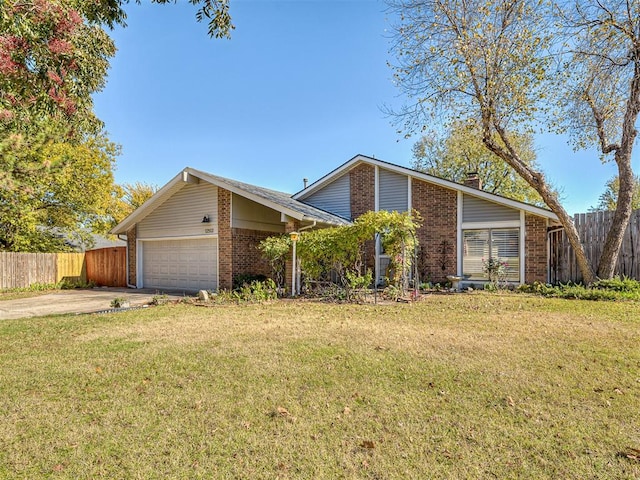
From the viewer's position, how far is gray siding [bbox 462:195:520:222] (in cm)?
1249

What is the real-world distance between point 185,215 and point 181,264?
80.5 inches

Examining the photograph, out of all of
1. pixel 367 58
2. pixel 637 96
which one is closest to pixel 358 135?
pixel 367 58

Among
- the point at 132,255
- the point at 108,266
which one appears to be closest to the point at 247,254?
the point at 132,255

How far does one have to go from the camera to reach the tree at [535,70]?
10.9 metres

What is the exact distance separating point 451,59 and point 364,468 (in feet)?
41.3

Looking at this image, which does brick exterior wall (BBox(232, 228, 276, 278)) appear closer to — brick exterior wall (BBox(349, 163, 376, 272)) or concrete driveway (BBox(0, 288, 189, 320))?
concrete driveway (BBox(0, 288, 189, 320))

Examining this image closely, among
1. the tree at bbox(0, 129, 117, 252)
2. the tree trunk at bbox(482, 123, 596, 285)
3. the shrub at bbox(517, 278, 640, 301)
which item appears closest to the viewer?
the shrub at bbox(517, 278, 640, 301)

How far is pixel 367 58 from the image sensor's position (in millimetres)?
13164

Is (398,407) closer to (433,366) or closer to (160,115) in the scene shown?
(433,366)

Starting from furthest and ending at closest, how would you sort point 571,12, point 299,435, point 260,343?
point 571,12 → point 260,343 → point 299,435

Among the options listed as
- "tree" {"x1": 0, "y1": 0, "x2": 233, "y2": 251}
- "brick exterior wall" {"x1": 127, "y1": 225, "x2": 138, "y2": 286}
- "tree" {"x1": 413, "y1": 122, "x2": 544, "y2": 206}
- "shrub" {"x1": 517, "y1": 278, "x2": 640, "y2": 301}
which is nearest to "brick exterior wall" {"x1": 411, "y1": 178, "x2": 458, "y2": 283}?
"shrub" {"x1": 517, "y1": 278, "x2": 640, "y2": 301}

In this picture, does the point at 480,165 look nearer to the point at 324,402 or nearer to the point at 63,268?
the point at 63,268

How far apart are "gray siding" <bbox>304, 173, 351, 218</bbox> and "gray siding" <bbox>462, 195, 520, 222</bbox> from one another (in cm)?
465

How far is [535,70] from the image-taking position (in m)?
11.1
